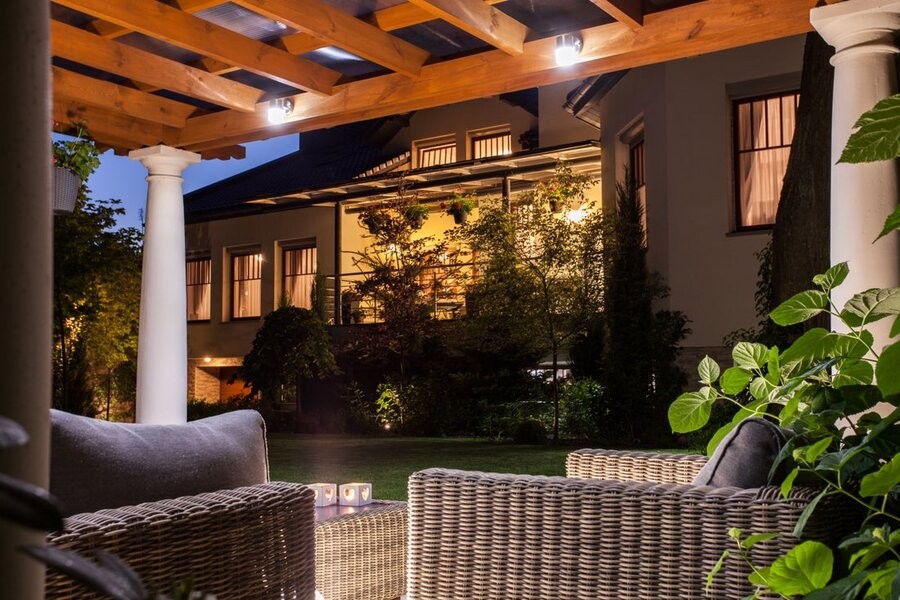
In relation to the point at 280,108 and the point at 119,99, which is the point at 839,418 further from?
the point at 119,99

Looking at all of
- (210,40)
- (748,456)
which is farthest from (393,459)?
(748,456)

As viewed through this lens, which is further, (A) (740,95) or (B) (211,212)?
(B) (211,212)

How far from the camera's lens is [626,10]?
4.44 m

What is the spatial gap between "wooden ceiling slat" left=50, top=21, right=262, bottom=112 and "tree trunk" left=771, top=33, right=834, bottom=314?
3.34 metres

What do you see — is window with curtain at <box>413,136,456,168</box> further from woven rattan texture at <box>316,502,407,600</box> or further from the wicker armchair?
the wicker armchair

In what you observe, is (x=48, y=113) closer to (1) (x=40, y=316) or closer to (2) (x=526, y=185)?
(1) (x=40, y=316)

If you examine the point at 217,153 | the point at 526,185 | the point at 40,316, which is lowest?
the point at 40,316

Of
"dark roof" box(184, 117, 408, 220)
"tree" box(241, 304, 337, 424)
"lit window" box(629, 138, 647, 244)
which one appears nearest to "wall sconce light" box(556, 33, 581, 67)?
"lit window" box(629, 138, 647, 244)

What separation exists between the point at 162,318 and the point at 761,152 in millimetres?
6531

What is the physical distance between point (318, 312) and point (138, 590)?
15.3 m

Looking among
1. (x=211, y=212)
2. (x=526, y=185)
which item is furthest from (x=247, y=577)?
(x=211, y=212)

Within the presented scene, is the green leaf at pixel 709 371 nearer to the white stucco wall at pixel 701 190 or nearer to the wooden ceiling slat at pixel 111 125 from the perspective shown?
the wooden ceiling slat at pixel 111 125

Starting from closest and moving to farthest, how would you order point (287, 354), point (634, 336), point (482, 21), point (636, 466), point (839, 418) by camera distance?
1. point (839, 418)
2. point (636, 466)
3. point (482, 21)
4. point (634, 336)
5. point (287, 354)

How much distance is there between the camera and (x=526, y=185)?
49.6 ft
